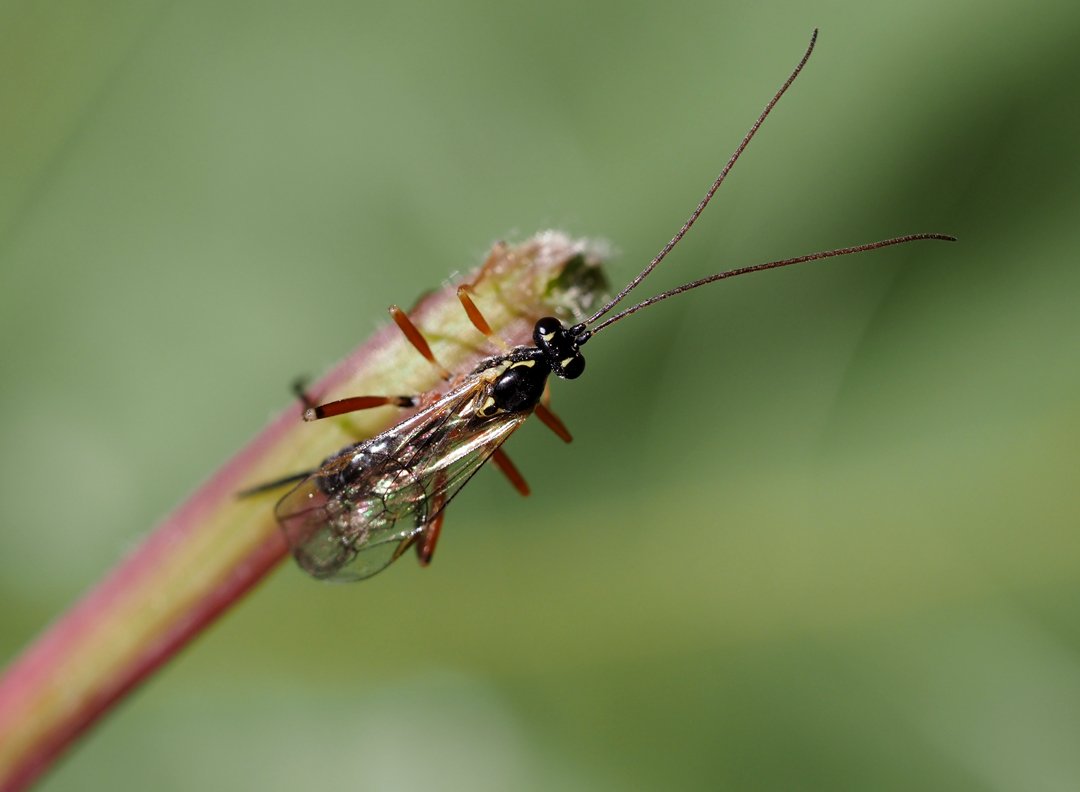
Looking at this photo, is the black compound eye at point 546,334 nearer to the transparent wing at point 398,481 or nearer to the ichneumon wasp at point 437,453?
the ichneumon wasp at point 437,453

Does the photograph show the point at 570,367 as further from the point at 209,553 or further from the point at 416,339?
the point at 209,553

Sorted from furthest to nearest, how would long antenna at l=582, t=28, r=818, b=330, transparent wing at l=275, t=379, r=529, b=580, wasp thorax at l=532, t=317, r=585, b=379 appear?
wasp thorax at l=532, t=317, r=585, b=379
transparent wing at l=275, t=379, r=529, b=580
long antenna at l=582, t=28, r=818, b=330

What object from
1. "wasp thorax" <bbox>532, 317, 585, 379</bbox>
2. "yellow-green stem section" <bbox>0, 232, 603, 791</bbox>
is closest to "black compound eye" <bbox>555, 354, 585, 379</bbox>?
"wasp thorax" <bbox>532, 317, 585, 379</bbox>

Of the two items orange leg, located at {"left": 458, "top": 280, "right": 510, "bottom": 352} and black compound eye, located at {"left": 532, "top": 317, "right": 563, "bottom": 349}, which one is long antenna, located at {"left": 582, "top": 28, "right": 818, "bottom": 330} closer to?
black compound eye, located at {"left": 532, "top": 317, "right": 563, "bottom": 349}

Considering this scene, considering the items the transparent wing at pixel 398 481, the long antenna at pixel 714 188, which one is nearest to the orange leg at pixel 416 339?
the long antenna at pixel 714 188

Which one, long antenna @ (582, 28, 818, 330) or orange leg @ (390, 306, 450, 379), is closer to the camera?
orange leg @ (390, 306, 450, 379)

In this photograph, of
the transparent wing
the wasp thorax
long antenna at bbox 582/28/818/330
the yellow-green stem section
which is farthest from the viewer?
the wasp thorax

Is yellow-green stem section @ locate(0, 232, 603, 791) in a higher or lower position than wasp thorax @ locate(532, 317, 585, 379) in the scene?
higher
